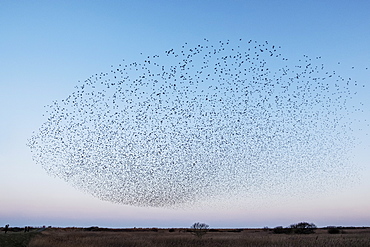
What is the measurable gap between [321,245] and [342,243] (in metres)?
2.01

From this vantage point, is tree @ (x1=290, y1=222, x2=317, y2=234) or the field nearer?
the field

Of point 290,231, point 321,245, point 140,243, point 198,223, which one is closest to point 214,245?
point 140,243

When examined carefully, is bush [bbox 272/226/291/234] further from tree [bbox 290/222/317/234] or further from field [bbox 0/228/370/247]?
field [bbox 0/228/370/247]

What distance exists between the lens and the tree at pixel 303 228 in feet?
251

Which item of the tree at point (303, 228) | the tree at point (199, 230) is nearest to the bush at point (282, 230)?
the tree at point (303, 228)

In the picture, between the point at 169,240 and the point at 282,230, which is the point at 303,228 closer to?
the point at 282,230

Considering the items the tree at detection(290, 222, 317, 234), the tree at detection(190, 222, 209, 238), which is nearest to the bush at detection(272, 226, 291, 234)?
the tree at detection(290, 222, 317, 234)

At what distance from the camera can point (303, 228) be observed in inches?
3049

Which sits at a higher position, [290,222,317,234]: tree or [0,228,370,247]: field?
[290,222,317,234]: tree

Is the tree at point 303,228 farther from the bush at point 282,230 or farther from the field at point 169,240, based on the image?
the field at point 169,240

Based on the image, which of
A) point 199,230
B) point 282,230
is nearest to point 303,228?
point 282,230

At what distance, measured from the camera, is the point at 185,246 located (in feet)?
121

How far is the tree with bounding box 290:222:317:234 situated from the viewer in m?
76.5

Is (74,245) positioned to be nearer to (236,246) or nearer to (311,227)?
(236,246)
